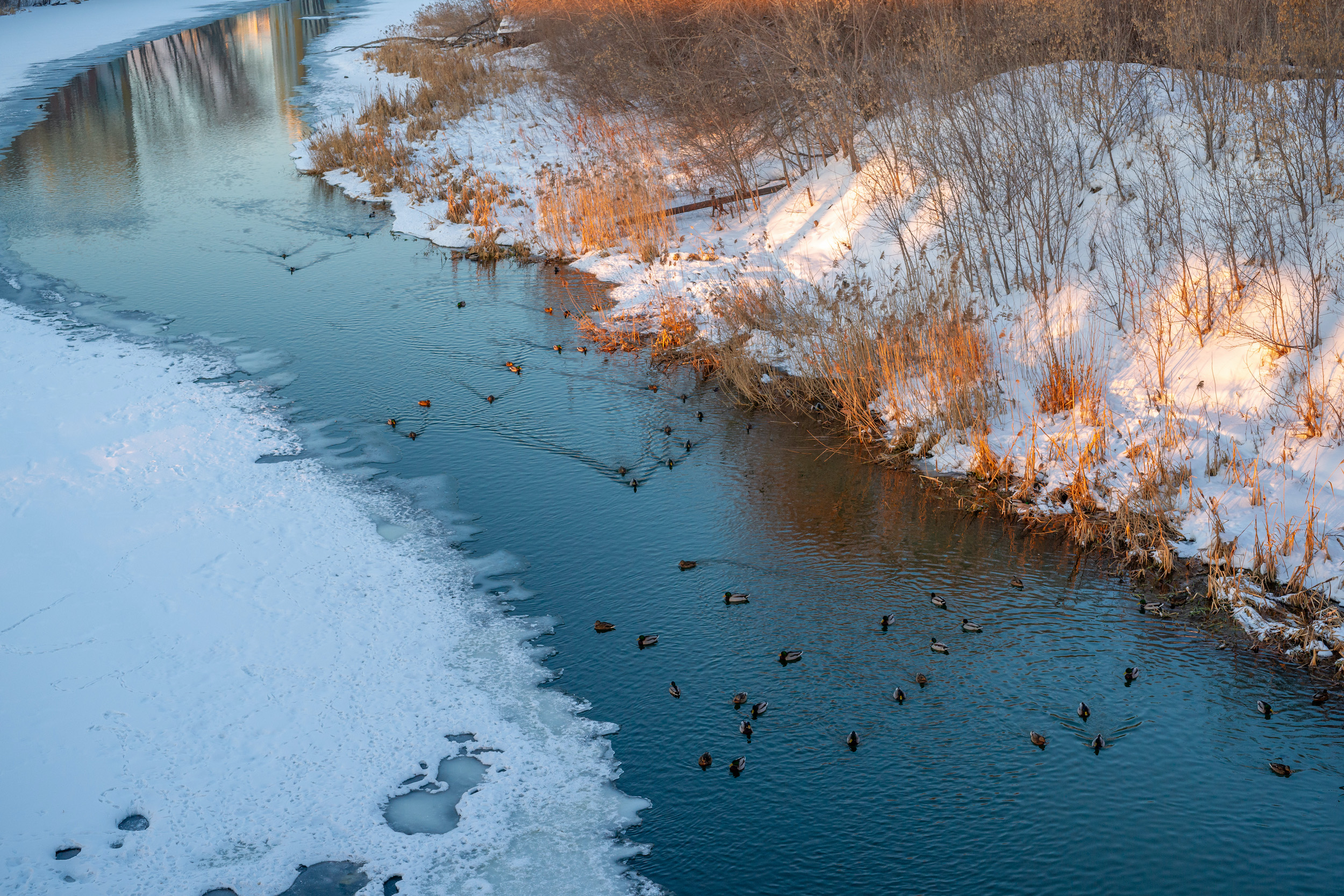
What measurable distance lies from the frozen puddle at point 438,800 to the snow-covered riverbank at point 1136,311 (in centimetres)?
462

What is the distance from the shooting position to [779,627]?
6.71m

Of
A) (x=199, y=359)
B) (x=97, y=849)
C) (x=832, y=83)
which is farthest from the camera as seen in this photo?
(x=832, y=83)

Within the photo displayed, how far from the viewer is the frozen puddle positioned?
5.25 meters

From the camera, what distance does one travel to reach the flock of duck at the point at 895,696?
18.1 ft

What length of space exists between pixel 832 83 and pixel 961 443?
720 centimetres

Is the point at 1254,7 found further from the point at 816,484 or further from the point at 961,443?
the point at 816,484

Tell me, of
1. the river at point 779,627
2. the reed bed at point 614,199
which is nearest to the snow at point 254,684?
the river at point 779,627

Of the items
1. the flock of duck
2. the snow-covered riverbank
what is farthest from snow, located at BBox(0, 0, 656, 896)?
the snow-covered riverbank

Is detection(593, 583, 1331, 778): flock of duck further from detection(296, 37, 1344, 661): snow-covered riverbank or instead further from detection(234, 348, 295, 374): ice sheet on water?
detection(234, 348, 295, 374): ice sheet on water

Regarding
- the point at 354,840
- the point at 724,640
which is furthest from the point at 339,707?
the point at 724,640

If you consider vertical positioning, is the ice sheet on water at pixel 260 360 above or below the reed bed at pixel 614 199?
below

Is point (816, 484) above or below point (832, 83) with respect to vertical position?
below

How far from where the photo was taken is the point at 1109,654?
6293 millimetres

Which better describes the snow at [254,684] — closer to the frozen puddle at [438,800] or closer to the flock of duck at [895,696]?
the frozen puddle at [438,800]
